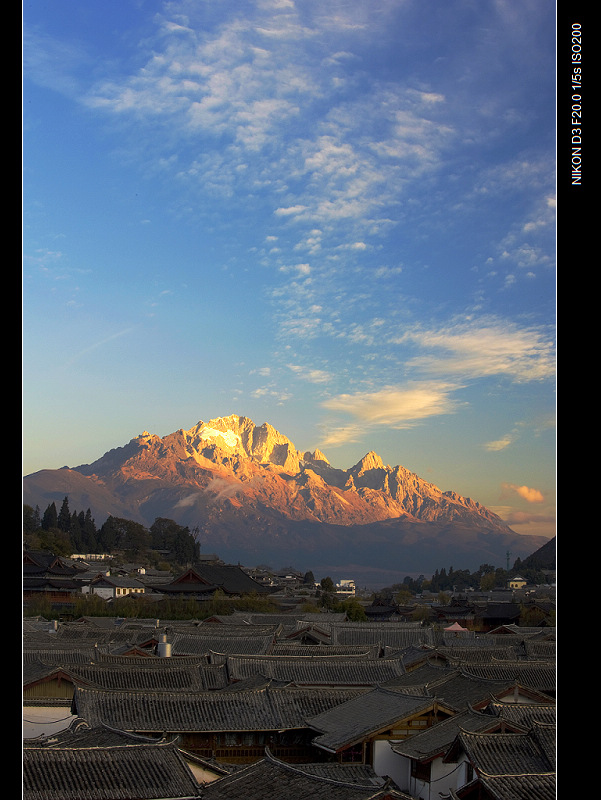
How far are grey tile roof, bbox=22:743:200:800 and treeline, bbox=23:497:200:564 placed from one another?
8391 centimetres

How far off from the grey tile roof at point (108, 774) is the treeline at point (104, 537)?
8391cm

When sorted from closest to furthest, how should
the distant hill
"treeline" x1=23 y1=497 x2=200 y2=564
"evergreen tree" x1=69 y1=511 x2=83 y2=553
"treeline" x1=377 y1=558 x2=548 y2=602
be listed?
1. "treeline" x1=23 y1=497 x2=200 y2=564
2. "evergreen tree" x1=69 y1=511 x2=83 y2=553
3. "treeline" x1=377 y1=558 x2=548 y2=602
4. the distant hill

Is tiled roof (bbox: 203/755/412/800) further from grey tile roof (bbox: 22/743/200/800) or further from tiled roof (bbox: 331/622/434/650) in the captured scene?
tiled roof (bbox: 331/622/434/650)

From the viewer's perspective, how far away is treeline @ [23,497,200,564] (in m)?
98.9

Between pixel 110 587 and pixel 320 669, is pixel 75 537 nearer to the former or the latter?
pixel 110 587

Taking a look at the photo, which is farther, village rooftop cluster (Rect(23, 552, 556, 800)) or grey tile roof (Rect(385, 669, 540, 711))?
grey tile roof (Rect(385, 669, 540, 711))

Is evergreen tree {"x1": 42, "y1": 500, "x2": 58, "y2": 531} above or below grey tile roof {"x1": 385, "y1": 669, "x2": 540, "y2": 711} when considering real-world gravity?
below

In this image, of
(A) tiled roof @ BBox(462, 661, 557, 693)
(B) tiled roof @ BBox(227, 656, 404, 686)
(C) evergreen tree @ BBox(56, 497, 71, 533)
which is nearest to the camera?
(A) tiled roof @ BBox(462, 661, 557, 693)

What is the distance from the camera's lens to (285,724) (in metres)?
21.6

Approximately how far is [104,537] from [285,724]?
320 ft

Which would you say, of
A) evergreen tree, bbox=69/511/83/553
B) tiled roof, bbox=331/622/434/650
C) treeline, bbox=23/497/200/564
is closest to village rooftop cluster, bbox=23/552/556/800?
tiled roof, bbox=331/622/434/650

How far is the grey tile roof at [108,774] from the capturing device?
1328cm

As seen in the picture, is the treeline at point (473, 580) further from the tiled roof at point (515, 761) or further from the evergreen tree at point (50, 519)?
the tiled roof at point (515, 761)
